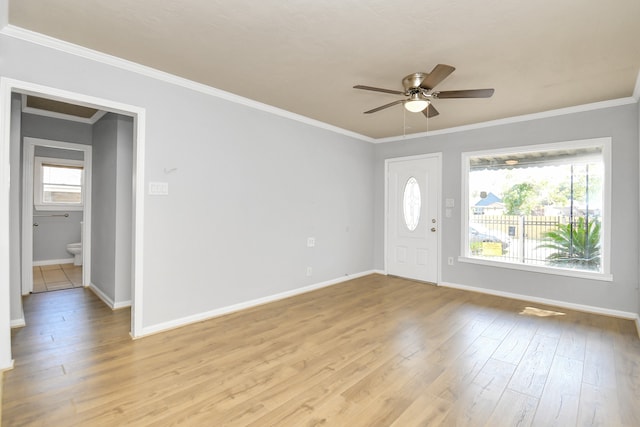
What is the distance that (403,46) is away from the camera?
254 cm

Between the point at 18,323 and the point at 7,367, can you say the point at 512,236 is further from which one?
the point at 18,323

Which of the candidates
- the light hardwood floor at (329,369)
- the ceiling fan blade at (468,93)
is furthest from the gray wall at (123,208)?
the ceiling fan blade at (468,93)

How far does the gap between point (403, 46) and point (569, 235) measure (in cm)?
353

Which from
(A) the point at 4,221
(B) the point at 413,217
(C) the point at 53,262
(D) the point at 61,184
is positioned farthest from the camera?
(D) the point at 61,184

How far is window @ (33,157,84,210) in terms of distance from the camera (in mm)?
6129

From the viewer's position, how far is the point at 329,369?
248 cm

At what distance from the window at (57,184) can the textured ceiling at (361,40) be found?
459cm

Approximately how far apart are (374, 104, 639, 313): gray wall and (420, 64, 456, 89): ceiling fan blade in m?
2.50

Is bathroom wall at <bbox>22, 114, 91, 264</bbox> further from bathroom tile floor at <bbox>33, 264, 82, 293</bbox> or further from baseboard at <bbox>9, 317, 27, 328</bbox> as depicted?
baseboard at <bbox>9, 317, 27, 328</bbox>

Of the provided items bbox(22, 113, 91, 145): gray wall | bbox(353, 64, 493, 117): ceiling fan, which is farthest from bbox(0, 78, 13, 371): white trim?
bbox(22, 113, 91, 145): gray wall

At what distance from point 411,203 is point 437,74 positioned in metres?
3.32

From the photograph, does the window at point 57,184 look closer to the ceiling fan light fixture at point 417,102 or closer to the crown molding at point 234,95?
the crown molding at point 234,95

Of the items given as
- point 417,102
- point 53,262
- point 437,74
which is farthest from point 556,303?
point 53,262

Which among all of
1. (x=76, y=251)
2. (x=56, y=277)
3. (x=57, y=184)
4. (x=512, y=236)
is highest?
(x=57, y=184)
